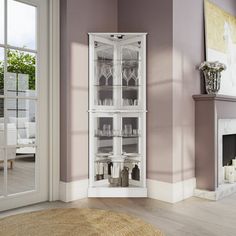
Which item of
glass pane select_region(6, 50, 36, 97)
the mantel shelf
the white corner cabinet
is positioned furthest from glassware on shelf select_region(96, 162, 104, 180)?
the mantel shelf

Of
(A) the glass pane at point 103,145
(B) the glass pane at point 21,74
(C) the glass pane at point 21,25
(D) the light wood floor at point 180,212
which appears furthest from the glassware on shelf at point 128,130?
(C) the glass pane at point 21,25

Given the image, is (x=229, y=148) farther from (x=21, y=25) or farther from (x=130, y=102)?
(x=21, y=25)

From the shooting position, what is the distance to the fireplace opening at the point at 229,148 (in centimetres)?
427

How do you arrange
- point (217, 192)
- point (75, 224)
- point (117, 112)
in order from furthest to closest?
1. point (117, 112)
2. point (217, 192)
3. point (75, 224)

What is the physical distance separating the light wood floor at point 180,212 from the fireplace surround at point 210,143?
0.60ft

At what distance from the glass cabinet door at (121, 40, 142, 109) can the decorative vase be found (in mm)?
816

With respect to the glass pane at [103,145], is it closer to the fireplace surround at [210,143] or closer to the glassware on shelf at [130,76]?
the glassware on shelf at [130,76]

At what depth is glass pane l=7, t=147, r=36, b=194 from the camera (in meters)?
3.12

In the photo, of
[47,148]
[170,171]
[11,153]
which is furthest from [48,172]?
[170,171]

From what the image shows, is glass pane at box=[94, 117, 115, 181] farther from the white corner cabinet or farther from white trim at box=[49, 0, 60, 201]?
white trim at box=[49, 0, 60, 201]

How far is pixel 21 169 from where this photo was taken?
126 inches

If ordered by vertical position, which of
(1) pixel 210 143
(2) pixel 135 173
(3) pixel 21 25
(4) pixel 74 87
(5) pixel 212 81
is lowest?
(2) pixel 135 173

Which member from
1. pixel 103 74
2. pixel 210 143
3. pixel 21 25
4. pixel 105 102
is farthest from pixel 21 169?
pixel 210 143

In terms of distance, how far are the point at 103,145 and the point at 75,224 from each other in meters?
1.25
